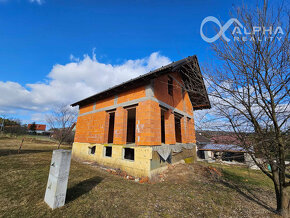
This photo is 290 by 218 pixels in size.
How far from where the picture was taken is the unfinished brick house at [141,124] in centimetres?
611

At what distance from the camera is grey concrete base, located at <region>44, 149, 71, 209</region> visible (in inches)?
125

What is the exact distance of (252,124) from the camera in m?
3.51

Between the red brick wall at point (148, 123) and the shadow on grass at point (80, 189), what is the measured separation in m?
2.68

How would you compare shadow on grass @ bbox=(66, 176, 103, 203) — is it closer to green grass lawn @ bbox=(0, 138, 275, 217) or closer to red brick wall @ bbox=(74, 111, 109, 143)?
green grass lawn @ bbox=(0, 138, 275, 217)

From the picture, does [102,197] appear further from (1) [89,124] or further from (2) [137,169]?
(1) [89,124]

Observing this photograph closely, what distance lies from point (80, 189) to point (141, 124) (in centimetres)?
372

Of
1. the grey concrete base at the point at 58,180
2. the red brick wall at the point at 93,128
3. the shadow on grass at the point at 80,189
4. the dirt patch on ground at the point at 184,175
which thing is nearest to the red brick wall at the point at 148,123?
the dirt patch on ground at the point at 184,175

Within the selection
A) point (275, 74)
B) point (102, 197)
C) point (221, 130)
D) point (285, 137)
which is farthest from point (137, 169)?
point (275, 74)

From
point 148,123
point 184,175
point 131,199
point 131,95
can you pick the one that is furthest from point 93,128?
point 184,175

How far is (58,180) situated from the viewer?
10.4ft

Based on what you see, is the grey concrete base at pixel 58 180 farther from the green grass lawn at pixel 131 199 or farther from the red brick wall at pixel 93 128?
the red brick wall at pixel 93 128

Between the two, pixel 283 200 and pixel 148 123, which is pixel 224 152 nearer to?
pixel 283 200

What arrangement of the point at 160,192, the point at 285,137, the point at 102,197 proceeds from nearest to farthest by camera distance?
the point at 285,137, the point at 102,197, the point at 160,192

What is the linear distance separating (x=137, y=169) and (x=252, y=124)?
5120 millimetres
